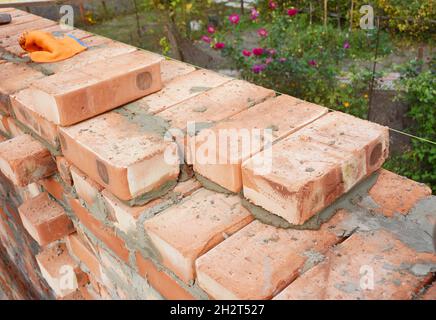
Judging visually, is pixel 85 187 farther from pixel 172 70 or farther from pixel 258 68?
pixel 258 68

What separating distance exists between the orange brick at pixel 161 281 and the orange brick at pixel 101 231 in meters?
0.11

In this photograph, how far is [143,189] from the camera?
1587 millimetres

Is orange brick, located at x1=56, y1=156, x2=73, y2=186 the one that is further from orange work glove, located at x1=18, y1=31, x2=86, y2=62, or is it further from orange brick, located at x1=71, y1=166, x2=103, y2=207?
orange work glove, located at x1=18, y1=31, x2=86, y2=62

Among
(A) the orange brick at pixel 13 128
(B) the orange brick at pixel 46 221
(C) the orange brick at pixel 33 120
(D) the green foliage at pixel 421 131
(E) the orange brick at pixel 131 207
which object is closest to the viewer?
(E) the orange brick at pixel 131 207

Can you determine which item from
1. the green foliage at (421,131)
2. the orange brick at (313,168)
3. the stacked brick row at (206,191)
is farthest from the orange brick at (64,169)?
the green foliage at (421,131)

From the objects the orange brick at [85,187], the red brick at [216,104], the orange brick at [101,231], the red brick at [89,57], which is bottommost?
the orange brick at [101,231]

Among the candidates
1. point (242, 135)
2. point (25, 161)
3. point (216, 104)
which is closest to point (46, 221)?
point (25, 161)

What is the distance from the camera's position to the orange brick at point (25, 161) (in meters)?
1.99

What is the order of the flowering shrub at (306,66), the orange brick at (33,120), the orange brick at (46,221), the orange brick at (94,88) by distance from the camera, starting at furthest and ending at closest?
the flowering shrub at (306,66)
the orange brick at (46,221)
the orange brick at (33,120)
the orange brick at (94,88)

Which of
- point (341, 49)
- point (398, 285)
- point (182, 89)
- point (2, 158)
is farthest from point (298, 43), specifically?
point (398, 285)

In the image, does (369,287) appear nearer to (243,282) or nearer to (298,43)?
(243,282)

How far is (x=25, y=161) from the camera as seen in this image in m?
2.00

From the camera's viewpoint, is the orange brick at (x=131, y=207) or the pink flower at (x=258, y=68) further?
the pink flower at (x=258, y=68)

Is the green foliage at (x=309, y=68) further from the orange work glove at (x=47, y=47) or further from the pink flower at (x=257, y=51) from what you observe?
the orange work glove at (x=47, y=47)
